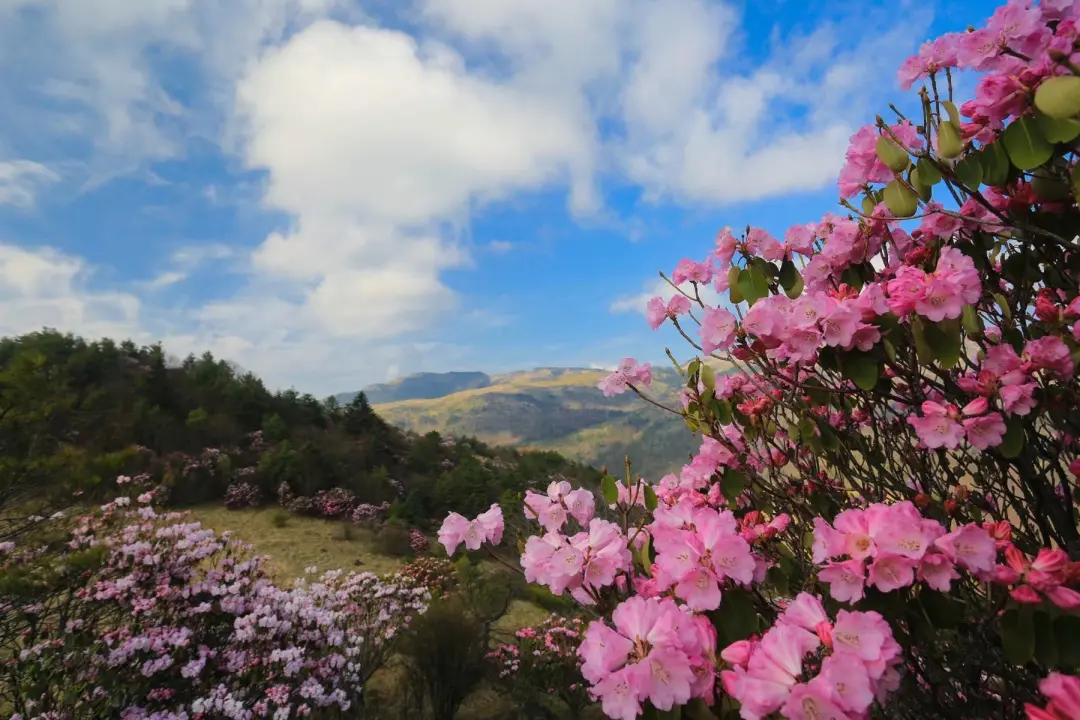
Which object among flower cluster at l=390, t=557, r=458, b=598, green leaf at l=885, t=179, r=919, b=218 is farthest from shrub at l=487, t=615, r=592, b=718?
green leaf at l=885, t=179, r=919, b=218

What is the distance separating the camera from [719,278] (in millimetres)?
2035

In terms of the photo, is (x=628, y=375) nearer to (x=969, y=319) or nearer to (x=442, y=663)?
(x=969, y=319)

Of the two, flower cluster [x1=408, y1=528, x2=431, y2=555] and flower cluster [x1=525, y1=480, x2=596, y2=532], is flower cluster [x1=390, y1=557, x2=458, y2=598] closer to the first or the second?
flower cluster [x1=408, y1=528, x2=431, y2=555]

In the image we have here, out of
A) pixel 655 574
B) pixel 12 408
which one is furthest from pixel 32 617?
pixel 655 574

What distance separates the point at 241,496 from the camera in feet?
37.8

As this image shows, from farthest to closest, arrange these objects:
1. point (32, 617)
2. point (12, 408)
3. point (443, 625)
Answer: point (443, 625)
point (12, 408)
point (32, 617)

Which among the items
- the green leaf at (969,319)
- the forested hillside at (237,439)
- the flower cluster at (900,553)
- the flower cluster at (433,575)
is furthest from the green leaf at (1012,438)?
the forested hillside at (237,439)

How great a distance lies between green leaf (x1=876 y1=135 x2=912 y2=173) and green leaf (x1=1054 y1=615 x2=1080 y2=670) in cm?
107

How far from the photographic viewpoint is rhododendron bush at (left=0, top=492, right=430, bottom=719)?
9.94ft

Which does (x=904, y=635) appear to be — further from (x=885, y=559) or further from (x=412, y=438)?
(x=412, y=438)

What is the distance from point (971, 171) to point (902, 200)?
0.50 ft

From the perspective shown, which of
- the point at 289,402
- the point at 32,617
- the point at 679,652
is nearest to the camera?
the point at 679,652

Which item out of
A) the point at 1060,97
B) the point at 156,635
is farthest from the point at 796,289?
the point at 156,635

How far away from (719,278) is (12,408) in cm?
486
